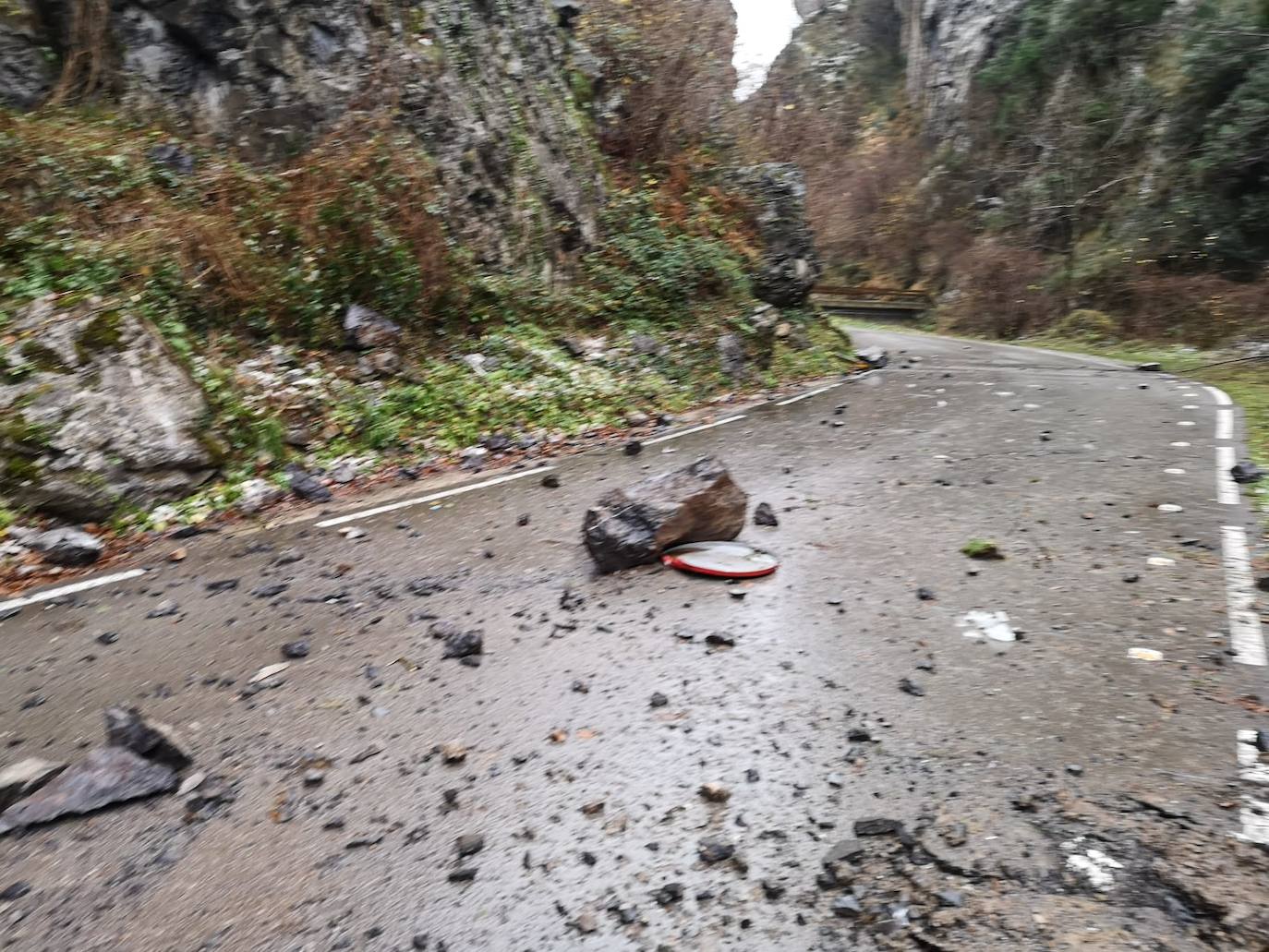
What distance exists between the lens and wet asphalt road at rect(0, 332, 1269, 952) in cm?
268

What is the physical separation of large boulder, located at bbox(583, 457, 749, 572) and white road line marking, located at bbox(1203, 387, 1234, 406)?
9.53 m

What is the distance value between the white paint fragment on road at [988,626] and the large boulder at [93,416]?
685 cm

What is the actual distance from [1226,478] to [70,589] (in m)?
9.55

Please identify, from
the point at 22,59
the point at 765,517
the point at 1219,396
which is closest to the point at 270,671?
the point at 765,517

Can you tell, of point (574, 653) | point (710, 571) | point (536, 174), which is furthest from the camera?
point (536, 174)

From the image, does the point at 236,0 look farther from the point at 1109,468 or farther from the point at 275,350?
the point at 1109,468

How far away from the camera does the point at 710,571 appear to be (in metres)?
5.55

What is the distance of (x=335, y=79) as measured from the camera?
1271 centimetres

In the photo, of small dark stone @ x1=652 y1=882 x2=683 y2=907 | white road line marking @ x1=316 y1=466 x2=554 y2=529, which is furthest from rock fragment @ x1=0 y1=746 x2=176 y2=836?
white road line marking @ x1=316 y1=466 x2=554 y2=529

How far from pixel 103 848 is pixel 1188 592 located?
18.6 feet

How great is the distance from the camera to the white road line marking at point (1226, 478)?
6699 millimetres

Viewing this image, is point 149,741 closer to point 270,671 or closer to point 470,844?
point 270,671

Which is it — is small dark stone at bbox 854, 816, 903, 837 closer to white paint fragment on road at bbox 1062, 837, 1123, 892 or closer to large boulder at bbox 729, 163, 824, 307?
white paint fragment on road at bbox 1062, 837, 1123, 892

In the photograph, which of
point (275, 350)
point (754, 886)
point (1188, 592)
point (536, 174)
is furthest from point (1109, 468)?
point (536, 174)
